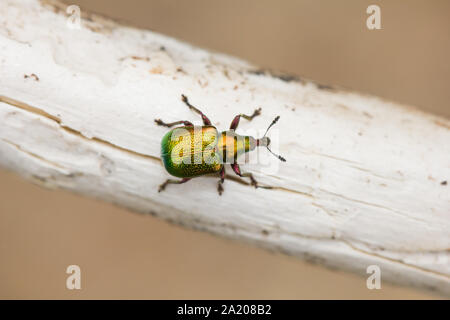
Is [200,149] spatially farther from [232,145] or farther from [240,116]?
[240,116]

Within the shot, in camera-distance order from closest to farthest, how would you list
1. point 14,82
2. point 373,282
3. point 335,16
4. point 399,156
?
point 14,82, point 399,156, point 373,282, point 335,16

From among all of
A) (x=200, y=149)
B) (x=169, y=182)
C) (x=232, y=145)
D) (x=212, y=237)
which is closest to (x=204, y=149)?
(x=200, y=149)

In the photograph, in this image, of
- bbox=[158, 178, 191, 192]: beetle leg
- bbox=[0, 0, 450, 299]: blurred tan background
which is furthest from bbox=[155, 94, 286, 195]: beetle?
bbox=[0, 0, 450, 299]: blurred tan background

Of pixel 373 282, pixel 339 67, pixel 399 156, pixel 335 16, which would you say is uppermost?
pixel 335 16

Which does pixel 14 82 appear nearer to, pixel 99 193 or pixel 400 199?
pixel 99 193

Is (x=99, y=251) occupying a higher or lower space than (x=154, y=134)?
lower

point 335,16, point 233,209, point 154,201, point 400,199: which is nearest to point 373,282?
point 400,199

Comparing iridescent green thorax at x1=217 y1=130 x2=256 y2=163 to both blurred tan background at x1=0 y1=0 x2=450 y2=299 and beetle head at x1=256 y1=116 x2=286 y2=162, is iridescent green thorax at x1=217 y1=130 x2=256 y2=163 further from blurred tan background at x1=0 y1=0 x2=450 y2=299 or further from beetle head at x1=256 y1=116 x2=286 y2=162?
blurred tan background at x1=0 y1=0 x2=450 y2=299

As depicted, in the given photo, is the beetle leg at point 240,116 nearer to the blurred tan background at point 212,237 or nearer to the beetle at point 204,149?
the beetle at point 204,149
